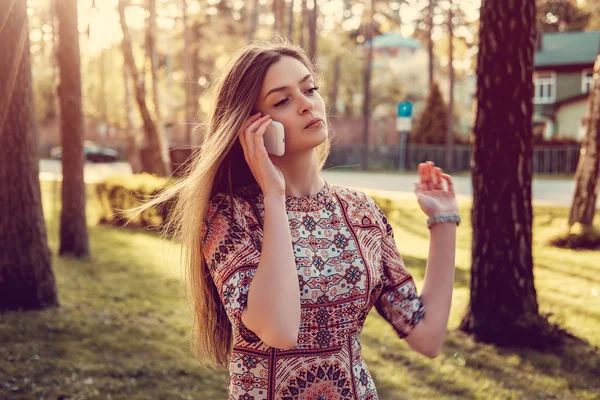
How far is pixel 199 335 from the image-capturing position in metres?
2.46

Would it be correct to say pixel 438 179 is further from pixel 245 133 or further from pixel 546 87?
pixel 546 87

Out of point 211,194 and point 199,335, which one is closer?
point 211,194

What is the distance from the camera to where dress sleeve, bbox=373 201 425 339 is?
2.28 m

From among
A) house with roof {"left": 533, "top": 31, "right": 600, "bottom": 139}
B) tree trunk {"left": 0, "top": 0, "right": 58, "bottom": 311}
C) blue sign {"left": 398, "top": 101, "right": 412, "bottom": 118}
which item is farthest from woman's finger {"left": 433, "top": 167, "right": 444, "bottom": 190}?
house with roof {"left": 533, "top": 31, "right": 600, "bottom": 139}

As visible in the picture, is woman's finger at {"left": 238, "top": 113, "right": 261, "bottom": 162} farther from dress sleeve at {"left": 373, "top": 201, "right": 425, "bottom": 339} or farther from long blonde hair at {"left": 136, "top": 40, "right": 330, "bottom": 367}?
dress sleeve at {"left": 373, "top": 201, "right": 425, "bottom": 339}

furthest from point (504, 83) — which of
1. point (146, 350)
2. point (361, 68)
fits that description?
point (361, 68)

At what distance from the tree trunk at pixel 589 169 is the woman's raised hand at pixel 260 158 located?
11.4 meters

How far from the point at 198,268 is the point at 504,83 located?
4772 mm

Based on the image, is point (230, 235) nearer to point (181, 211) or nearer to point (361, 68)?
point (181, 211)

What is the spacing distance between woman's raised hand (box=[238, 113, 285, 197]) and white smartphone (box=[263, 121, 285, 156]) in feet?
0.07

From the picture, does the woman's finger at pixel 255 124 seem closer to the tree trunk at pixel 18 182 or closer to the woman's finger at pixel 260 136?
the woman's finger at pixel 260 136

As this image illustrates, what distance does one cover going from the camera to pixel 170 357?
627cm

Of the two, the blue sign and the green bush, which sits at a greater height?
the blue sign

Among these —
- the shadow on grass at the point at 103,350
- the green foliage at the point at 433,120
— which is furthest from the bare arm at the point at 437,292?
the green foliage at the point at 433,120
